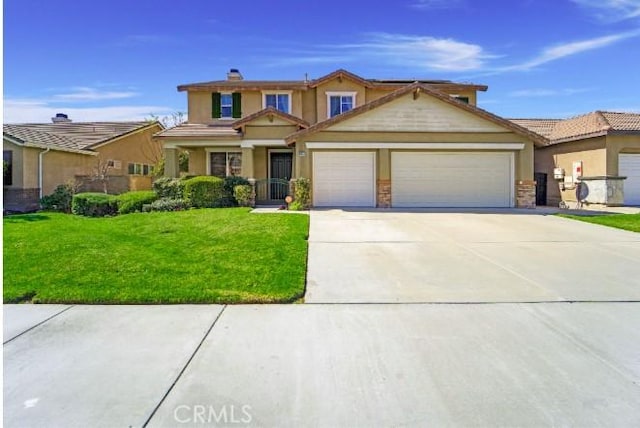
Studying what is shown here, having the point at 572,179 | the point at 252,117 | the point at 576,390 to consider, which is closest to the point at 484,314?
the point at 576,390

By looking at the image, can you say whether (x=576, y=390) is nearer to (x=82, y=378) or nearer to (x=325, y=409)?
(x=325, y=409)

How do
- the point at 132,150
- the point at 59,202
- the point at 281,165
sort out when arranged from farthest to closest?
the point at 132,150 < the point at 281,165 < the point at 59,202

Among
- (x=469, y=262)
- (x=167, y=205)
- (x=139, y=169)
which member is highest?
(x=139, y=169)

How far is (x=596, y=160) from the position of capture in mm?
19344

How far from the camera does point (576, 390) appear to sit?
338 centimetres

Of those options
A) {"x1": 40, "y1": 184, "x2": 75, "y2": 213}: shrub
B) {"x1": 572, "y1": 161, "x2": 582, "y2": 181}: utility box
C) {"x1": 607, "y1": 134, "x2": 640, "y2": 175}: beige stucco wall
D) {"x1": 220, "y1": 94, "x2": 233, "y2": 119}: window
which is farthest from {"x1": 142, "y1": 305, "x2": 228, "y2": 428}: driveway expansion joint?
{"x1": 572, "y1": 161, "x2": 582, "y2": 181}: utility box

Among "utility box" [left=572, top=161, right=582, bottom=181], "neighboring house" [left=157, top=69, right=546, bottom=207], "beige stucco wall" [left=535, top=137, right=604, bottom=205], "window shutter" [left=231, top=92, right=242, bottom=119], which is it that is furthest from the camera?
"window shutter" [left=231, top=92, right=242, bottom=119]

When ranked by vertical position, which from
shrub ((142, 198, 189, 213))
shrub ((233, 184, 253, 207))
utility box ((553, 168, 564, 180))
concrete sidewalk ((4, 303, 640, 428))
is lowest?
concrete sidewalk ((4, 303, 640, 428))

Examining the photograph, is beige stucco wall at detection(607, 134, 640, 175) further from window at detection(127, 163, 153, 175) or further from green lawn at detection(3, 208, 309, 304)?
window at detection(127, 163, 153, 175)

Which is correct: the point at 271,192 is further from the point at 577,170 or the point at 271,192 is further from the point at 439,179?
the point at 577,170

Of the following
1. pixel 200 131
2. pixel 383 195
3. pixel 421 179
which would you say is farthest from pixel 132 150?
pixel 421 179

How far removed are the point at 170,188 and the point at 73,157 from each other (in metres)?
9.10

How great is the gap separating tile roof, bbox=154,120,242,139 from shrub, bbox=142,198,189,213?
4.06 metres

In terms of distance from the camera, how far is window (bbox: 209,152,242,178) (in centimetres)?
2173
